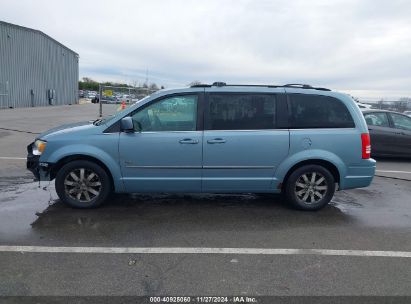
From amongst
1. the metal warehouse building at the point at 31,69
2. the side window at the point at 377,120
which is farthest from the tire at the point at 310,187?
the metal warehouse building at the point at 31,69

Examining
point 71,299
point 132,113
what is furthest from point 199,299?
point 132,113

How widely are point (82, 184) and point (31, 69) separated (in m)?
35.8

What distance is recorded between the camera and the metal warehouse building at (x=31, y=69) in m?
31.9

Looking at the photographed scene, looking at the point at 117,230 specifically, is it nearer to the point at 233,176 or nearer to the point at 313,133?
the point at 233,176

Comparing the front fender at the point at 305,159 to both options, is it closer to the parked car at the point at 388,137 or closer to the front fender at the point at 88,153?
the front fender at the point at 88,153

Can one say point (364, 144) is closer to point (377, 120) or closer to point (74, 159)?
point (74, 159)

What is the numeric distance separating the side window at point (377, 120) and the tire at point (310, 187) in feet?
19.5

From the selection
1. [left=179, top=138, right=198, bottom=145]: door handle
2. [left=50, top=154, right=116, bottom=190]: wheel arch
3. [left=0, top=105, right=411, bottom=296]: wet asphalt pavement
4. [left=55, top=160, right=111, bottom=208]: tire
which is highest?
[left=179, top=138, right=198, bottom=145]: door handle

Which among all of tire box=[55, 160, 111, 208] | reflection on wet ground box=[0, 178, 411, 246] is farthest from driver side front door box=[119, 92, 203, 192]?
reflection on wet ground box=[0, 178, 411, 246]

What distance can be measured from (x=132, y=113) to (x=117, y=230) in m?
1.64

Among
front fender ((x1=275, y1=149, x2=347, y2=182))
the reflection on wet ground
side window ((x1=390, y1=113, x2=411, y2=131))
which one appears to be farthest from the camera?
side window ((x1=390, y1=113, x2=411, y2=131))

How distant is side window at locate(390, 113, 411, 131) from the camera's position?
10.8 metres

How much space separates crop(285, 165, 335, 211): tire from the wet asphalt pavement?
16cm

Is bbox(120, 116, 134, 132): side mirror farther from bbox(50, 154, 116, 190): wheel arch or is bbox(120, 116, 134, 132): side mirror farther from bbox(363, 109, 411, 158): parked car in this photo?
bbox(363, 109, 411, 158): parked car
